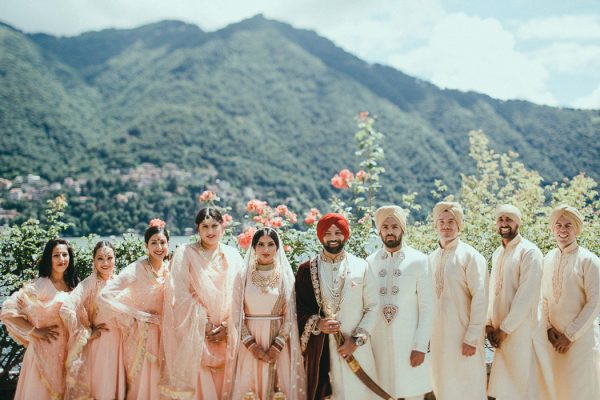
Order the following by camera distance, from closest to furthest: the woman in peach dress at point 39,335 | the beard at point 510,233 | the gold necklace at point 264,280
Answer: the gold necklace at point 264,280, the woman in peach dress at point 39,335, the beard at point 510,233

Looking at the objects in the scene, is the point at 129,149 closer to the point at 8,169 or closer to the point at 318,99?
the point at 8,169

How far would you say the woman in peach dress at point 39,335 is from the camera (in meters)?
4.60

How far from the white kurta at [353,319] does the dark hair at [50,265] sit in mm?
2317

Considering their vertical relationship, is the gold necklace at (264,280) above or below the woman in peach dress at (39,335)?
above

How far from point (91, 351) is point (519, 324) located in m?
3.63

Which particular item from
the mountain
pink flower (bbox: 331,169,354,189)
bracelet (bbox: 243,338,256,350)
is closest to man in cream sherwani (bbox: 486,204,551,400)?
bracelet (bbox: 243,338,256,350)

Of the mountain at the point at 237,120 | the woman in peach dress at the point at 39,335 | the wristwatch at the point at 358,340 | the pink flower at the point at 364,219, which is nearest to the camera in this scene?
the wristwatch at the point at 358,340

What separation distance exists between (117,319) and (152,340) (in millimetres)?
347

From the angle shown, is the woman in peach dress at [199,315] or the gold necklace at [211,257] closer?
the woman in peach dress at [199,315]

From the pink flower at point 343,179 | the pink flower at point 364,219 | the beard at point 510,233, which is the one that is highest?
the pink flower at point 343,179

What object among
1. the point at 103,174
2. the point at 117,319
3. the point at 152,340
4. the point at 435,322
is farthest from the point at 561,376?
the point at 103,174

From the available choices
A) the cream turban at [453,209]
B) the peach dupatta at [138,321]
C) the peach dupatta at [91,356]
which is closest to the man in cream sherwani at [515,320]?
the cream turban at [453,209]

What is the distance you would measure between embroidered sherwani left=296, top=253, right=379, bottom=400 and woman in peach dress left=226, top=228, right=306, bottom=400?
9cm

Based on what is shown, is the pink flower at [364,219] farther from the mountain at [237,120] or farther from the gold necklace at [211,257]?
the mountain at [237,120]
